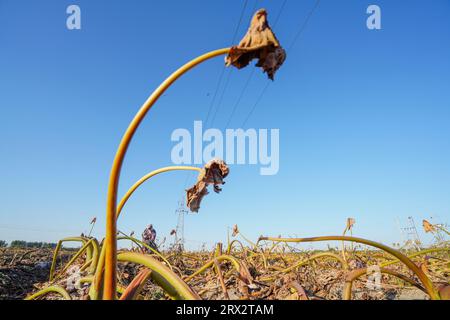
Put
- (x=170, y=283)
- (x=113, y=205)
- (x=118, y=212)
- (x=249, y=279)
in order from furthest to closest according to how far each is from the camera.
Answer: (x=249, y=279) < (x=118, y=212) < (x=170, y=283) < (x=113, y=205)

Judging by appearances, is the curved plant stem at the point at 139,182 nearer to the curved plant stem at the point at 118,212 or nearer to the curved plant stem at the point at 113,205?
the curved plant stem at the point at 118,212

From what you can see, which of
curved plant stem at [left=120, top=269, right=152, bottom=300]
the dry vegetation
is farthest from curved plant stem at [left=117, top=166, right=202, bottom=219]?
curved plant stem at [left=120, top=269, right=152, bottom=300]

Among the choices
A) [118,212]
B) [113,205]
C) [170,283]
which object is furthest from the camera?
[118,212]

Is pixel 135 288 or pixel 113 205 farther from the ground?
pixel 113 205

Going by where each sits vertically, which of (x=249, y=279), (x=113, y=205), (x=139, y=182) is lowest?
(x=249, y=279)

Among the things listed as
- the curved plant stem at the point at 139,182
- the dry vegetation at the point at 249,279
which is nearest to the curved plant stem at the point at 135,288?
the dry vegetation at the point at 249,279

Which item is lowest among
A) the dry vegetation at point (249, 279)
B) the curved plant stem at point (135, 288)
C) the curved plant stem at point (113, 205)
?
the dry vegetation at point (249, 279)

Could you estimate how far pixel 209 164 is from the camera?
1533mm

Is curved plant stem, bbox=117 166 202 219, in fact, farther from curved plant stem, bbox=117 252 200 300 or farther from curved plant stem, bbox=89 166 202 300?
curved plant stem, bbox=117 252 200 300

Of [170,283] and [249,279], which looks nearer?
[170,283]

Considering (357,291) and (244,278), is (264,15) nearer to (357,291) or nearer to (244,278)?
(244,278)

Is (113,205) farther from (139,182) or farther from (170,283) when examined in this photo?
(139,182)

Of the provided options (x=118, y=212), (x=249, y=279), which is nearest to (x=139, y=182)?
(x=118, y=212)
